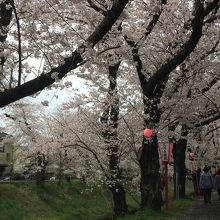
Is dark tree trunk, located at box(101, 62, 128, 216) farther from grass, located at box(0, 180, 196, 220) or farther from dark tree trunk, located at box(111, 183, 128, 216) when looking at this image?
grass, located at box(0, 180, 196, 220)

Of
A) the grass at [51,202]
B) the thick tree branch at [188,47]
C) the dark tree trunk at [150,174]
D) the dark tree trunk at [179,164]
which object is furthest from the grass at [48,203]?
the thick tree branch at [188,47]

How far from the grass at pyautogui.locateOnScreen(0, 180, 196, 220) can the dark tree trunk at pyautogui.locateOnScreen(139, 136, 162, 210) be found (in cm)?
700

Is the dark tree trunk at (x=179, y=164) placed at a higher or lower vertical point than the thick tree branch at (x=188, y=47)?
lower

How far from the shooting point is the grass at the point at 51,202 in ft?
88.0

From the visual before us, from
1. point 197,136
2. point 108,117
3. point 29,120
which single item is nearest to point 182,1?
point 108,117

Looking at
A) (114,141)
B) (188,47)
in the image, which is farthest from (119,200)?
(188,47)

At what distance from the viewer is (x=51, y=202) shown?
31500mm

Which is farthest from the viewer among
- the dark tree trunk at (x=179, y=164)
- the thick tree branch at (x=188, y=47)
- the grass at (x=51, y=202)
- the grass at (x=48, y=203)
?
the dark tree trunk at (x=179, y=164)

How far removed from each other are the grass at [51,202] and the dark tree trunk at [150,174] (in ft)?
23.0

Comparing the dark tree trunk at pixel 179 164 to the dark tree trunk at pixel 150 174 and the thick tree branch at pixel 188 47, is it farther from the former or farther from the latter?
the thick tree branch at pixel 188 47

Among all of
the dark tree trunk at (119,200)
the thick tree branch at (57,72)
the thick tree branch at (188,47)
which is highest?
the thick tree branch at (188,47)

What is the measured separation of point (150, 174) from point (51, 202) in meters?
16.1

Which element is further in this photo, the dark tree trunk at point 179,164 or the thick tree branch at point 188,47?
the dark tree trunk at point 179,164

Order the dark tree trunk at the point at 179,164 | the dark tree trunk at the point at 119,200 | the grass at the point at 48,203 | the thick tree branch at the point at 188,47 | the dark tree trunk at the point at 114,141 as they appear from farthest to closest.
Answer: the dark tree trunk at the point at 179,164
the grass at the point at 48,203
the dark tree trunk at the point at 119,200
the dark tree trunk at the point at 114,141
the thick tree branch at the point at 188,47
